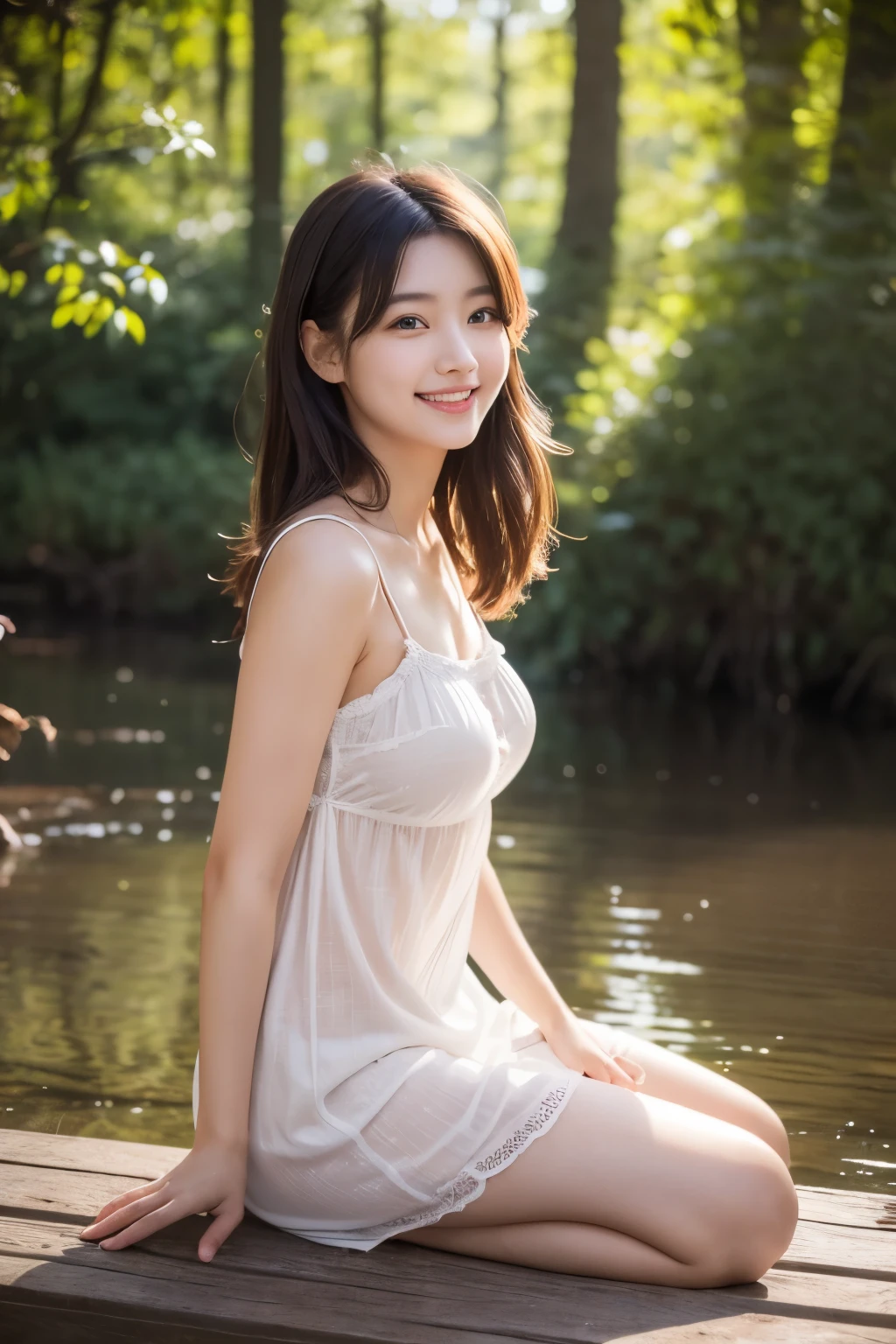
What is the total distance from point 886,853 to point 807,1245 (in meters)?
Result: 3.68

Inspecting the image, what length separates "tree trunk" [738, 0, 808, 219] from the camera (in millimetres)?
9953

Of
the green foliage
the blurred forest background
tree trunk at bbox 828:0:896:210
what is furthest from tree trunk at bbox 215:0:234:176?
tree trunk at bbox 828:0:896:210

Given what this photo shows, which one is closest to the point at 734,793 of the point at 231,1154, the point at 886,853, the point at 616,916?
the point at 886,853

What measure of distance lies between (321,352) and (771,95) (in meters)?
9.46

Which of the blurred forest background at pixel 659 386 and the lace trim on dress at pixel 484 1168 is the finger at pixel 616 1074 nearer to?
the lace trim on dress at pixel 484 1168

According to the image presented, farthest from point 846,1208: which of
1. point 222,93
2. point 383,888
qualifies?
point 222,93

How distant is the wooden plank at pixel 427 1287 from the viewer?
5.95 feet

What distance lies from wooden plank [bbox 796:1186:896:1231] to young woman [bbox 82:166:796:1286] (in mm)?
204

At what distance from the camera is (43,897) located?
479 centimetres

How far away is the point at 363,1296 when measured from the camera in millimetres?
1853

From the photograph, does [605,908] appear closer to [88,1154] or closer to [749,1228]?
[88,1154]

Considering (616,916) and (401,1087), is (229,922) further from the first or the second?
(616,916)

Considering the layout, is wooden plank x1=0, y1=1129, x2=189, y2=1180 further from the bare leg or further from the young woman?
the bare leg

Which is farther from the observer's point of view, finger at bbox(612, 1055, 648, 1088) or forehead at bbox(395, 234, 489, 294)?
finger at bbox(612, 1055, 648, 1088)
